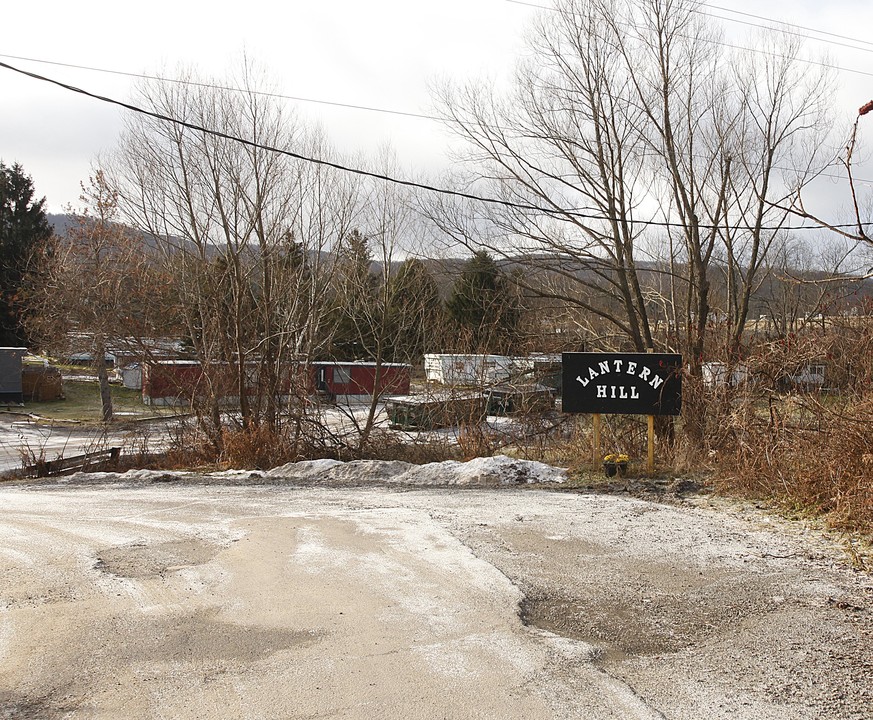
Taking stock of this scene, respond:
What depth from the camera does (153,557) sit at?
7.39 meters

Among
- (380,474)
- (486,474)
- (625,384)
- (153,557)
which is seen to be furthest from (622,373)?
(153,557)

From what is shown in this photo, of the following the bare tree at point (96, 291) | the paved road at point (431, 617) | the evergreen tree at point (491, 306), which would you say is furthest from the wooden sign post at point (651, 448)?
the bare tree at point (96, 291)

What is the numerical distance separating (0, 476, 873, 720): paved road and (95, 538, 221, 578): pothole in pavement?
37 mm

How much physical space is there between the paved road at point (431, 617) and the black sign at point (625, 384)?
2.66 m

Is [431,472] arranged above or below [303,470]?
above

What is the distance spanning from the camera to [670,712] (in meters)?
4.28

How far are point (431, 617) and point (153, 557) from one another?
2991 millimetres

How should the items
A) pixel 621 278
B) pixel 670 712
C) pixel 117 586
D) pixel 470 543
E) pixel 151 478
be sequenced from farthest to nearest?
1. pixel 621 278
2. pixel 151 478
3. pixel 470 543
4. pixel 117 586
5. pixel 670 712

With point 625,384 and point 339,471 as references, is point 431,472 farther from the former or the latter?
point 625,384

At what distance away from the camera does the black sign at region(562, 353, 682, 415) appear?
11.8 m

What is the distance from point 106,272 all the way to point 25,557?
25.8 metres

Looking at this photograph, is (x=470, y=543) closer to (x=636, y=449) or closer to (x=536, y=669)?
(x=536, y=669)

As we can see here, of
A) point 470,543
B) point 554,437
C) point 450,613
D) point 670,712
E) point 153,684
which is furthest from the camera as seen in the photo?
point 554,437

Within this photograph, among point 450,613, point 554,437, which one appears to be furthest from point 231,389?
point 450,613
